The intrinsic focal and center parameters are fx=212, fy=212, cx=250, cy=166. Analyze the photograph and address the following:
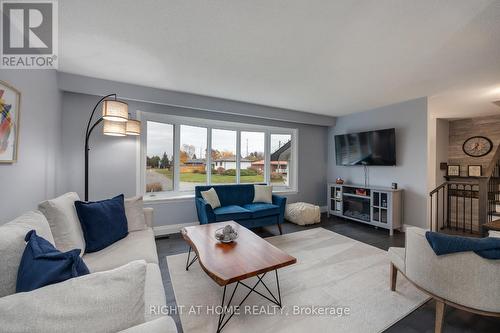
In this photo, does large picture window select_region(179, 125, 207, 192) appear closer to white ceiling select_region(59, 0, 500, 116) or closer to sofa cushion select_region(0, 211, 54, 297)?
white ceiling select_region(59, 0, 500, 116)

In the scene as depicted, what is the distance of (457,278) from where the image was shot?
57.2 inches

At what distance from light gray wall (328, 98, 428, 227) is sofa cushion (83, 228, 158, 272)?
436 centimetres

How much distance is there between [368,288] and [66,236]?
274 cm

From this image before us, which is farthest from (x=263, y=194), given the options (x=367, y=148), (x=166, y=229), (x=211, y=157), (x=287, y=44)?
(x=287, y=44)

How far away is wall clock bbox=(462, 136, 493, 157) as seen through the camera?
4793 millimetres

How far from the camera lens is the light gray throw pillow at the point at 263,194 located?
412cm

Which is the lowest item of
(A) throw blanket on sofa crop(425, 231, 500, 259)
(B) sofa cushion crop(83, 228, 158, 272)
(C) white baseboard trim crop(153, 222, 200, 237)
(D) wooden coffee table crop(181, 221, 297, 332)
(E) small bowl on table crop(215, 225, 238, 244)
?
(C) white baseboard trim crop(153, 222, 200, 237)

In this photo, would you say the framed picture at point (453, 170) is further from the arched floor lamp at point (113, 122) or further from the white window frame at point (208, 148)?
the arched floor lamp at point (113, 122)

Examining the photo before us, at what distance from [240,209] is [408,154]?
3317mm

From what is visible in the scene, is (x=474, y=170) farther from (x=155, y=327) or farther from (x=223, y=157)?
(x=155, y=327)

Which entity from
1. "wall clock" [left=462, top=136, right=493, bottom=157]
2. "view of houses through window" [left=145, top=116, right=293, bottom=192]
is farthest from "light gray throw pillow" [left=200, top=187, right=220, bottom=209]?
"wall clock" [left=462, top=136, right=493, bottom=157]

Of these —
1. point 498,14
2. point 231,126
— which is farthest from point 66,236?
point 498,14

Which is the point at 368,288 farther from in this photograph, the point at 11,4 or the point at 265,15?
the point at 11,4

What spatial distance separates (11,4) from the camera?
1.69m
